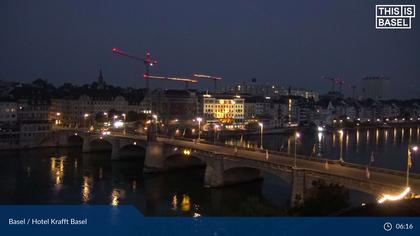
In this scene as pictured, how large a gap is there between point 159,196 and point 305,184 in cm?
375

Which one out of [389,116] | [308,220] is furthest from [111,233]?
[389,116]

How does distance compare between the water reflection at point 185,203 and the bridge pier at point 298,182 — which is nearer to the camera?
the bridge pier at point 298,182

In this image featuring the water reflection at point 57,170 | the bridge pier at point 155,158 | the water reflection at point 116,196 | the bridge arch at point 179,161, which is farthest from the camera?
the bridge arch at point 179,161

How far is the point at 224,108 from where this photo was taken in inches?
1439

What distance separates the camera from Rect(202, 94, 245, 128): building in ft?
118

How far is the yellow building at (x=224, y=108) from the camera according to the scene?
36062 millimetres

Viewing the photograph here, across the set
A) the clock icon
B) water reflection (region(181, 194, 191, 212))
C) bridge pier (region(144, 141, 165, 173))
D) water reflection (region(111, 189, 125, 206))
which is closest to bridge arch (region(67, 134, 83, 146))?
bridge pier (region(144, 141, 165, 173))

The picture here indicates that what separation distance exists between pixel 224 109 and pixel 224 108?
3.0 inches

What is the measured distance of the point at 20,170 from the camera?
47.6 ft

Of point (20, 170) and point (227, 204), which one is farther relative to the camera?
point (20, 170)

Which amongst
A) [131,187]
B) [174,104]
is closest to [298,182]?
[131,187]

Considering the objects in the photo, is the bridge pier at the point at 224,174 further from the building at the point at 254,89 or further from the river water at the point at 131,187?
the building at the point at 254,89

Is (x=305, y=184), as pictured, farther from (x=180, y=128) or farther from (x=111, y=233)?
(x=180, y=128)

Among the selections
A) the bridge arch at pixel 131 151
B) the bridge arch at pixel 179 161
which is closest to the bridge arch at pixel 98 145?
the bridge arch at pixel 131 151
